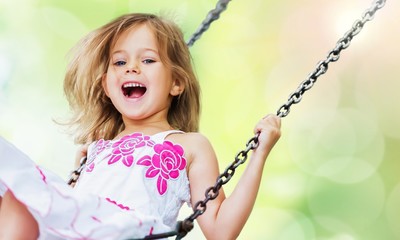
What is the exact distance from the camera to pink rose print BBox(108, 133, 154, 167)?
1320 mm

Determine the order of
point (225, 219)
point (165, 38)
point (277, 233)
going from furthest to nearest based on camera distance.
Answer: point (277, 233), point (165, 38), point (225, 219)

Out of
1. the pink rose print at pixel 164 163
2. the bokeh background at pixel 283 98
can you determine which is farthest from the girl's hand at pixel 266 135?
the bokeh background at pixel 283 98

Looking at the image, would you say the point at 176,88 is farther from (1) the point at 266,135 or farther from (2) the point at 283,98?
(2) the point at 283,98

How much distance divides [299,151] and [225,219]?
1.46m

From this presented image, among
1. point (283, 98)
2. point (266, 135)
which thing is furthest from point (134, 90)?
point (283, 98)

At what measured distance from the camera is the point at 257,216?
2.68m

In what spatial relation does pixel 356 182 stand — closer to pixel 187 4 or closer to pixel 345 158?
pixel 345 158

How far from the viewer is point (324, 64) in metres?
1.30

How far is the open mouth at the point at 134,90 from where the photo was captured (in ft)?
4.60

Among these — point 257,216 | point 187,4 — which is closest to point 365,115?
point 257,216

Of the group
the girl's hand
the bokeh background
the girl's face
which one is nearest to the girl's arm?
the girl's hand

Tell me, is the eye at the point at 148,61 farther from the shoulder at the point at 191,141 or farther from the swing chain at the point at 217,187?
the swing chain at the point at 217,187

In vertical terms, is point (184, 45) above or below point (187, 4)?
below

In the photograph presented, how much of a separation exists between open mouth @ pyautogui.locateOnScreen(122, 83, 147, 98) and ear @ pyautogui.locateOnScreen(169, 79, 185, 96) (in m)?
0.05
